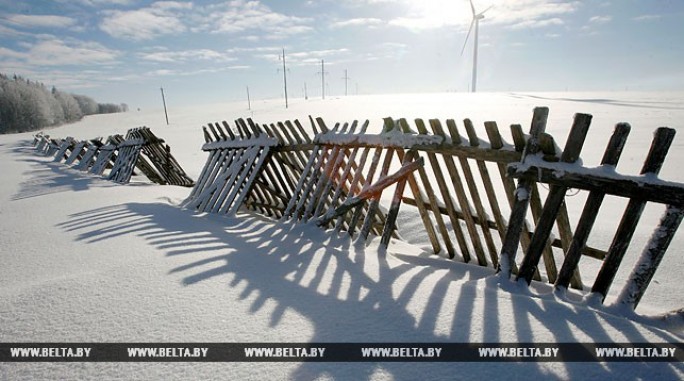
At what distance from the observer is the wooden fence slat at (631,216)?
84.6 inches

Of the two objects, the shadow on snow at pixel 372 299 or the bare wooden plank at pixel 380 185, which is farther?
the bare wooden plank at pixel 380 185

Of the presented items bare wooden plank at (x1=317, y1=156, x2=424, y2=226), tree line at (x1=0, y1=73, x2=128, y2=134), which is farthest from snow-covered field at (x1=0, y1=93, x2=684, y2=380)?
tree line at (x1=0, y1=73, x2=128, y2=134)

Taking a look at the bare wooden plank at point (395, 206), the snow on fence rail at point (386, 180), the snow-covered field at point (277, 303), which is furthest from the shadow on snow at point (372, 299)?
the snow on fence rail at point (386, 180)

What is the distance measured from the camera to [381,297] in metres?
2.39

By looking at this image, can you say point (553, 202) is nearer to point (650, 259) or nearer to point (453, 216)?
point (650, 259)

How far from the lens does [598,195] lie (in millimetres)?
2365

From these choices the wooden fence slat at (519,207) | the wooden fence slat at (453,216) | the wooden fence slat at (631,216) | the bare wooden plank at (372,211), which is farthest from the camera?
the bare wooden plank at (372,211)

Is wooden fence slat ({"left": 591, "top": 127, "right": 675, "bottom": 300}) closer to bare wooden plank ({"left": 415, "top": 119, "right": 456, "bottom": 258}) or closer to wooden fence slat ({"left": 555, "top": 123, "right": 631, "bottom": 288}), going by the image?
wooden fence slat ({"left": 555, "top": 123, "right": 631, "bottom": 288})

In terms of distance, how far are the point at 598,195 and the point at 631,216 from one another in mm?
226

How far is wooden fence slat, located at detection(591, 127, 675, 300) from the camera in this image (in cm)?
215

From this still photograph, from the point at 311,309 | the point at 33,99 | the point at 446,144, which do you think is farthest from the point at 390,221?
the point at 33,99

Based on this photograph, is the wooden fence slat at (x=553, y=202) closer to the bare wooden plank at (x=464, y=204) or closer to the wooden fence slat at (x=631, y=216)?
the wooden fence slat at (x=631, y=216)

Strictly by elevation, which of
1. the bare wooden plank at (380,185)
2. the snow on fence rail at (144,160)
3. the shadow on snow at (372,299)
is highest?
the bare wooden plank at (380,185)

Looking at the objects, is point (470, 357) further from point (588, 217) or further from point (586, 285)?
point (586, 285)
